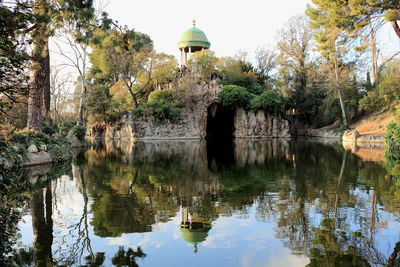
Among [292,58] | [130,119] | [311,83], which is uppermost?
[292,58]

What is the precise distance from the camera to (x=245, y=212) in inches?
234

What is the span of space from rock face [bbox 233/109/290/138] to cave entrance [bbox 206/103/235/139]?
1.27 meters

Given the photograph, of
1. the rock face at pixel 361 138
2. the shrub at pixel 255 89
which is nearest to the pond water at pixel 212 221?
the rock face at pixel 361 138

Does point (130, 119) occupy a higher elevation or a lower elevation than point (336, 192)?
higher

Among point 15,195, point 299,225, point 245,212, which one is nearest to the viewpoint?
point 299,225

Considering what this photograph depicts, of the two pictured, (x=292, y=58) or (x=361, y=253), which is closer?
(x=361, y=253)

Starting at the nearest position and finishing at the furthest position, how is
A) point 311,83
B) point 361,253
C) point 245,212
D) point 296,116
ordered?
point 361,253 < point 245,212 < point 311,83 < point 296,116

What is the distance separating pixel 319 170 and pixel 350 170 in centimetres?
93

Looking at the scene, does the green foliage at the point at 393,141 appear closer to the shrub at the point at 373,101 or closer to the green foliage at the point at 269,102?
the shrub at the point at 373,101

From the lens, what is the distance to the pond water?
4055mm

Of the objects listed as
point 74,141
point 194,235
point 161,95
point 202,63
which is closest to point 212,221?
point 194,235

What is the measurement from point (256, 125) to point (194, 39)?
497 inches

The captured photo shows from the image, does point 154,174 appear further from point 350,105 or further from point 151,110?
point 350,105

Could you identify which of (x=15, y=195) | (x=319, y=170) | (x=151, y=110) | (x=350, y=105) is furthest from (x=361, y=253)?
(x=350, y=105)
